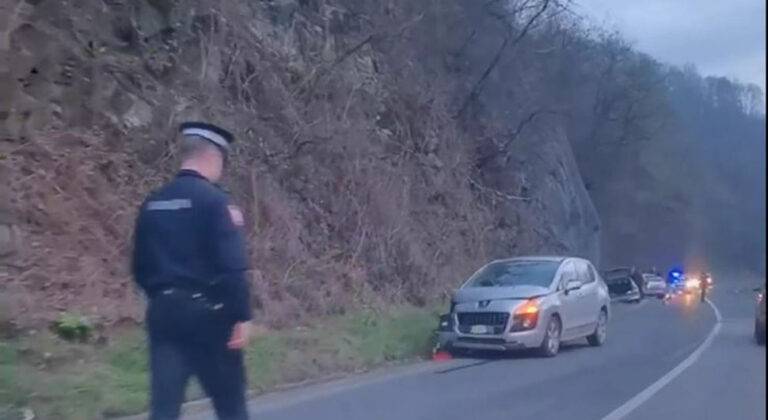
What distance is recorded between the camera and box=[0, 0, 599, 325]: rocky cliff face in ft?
59.9

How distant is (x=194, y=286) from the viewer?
6.85 m

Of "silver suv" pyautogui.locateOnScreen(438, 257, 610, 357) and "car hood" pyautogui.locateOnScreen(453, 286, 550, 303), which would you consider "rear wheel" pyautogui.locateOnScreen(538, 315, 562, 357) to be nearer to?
"silver suv" pyautogui.locateOnScreen(438, 257, 610, 357)

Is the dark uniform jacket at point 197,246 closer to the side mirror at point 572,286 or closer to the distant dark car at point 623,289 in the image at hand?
the side mirror at point 572,286

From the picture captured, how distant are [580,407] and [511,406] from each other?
71 cm

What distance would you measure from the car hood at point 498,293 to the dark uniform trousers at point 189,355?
1352cm

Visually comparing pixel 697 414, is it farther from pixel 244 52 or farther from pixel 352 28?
pixel 352 28

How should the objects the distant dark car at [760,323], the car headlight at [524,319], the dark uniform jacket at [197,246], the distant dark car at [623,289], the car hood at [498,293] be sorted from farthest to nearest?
the distant dark car at [623,289] < the distant dark car at [760,323] < the car hood at [498,293] < the car headlight at [524,319] < the dark uniform jacket at [197,246]

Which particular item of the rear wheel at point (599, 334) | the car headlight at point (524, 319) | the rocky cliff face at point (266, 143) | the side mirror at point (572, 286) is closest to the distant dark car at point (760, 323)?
the rear wheel at point (599, 334)

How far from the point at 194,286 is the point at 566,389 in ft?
30.3

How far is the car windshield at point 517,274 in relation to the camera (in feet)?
69.3

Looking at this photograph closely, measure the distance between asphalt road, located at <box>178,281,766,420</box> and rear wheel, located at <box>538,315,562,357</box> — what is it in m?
0.25

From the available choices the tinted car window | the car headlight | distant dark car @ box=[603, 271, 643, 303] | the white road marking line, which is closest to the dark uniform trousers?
the white road marking line

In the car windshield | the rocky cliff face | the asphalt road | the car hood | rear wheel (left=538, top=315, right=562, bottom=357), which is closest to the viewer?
the asphalt road

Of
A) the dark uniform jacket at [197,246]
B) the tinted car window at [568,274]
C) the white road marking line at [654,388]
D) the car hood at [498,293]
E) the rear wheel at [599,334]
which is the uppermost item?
the dark uniform jacket at [197,246]
